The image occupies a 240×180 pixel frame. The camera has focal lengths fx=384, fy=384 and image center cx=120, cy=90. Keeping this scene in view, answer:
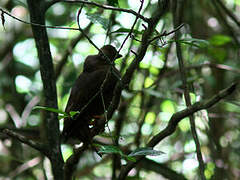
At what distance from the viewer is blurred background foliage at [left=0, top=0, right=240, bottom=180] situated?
4.20 metres

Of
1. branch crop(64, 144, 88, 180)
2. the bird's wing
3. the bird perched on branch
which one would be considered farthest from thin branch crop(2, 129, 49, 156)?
the bird's wing

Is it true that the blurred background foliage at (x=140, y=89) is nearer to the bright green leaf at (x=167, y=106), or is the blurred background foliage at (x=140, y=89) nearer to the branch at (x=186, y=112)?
the bright green leaf at (x=167, y=106)

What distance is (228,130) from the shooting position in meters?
5.23

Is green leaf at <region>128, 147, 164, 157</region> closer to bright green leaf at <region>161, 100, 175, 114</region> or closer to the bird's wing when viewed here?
the bird's wing

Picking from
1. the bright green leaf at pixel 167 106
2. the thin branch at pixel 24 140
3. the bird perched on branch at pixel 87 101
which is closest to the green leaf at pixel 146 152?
the thin branch at pixel 24 140

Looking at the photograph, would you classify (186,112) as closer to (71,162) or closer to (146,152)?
(146,152)

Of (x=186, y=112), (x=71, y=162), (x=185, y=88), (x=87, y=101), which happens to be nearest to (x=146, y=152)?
(x=186, y=112)

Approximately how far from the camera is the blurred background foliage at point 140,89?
420 centimetres

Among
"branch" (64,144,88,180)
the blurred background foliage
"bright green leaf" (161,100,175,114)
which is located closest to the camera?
"branch" (64,144,88,180)

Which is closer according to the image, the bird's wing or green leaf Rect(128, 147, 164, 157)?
green leaf Rect(128, 147, 164, 157)

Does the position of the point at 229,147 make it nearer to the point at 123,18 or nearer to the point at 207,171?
the point at 207,171

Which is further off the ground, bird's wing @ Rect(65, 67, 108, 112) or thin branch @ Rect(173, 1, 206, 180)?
bird's wing @ Rect(65, 67, 108, 112)

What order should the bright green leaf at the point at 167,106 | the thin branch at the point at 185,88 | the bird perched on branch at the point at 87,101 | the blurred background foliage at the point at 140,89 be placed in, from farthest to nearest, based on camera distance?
the bright green leaf at the point at 167,106 → the blurred background foliage at the point at 140,89 → the bird perched on branch at the point at 87,101 → the thin branch at the point at 185,88

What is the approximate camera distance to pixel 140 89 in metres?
4.48
